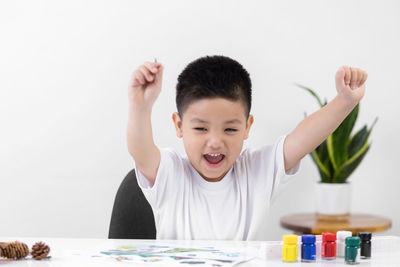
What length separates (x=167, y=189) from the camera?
3.98ft

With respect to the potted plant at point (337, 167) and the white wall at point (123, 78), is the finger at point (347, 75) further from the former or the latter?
the white wall at point (123, 78)

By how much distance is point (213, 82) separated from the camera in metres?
1.16

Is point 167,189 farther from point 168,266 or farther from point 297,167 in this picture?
point 168,266

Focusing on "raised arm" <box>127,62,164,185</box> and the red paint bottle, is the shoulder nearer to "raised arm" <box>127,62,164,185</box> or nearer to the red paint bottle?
"raised arm" <box>127,62,164,185</box>

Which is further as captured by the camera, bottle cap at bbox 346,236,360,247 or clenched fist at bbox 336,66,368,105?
clenched fist at bbox 336,66,368,105

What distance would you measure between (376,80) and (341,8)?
387mm

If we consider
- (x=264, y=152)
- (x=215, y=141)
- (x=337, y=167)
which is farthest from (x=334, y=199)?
(x=215, y=141)

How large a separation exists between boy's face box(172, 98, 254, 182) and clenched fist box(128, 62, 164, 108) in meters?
0.12

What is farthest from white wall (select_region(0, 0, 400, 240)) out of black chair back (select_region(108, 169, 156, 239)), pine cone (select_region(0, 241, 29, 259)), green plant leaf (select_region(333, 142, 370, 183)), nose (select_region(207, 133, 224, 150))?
pine cone (select_region(0, 241, 29, 259))

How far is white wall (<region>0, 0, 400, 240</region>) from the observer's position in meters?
2.42

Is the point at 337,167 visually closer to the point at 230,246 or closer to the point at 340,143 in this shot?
the point at 340,143

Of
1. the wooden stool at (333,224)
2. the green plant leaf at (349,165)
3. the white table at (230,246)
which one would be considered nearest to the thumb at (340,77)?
the white table at (230,246)

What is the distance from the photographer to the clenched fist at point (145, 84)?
102 centimetres

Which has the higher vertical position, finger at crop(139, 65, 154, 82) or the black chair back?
finger at crop(139, 65, 154, 82)
